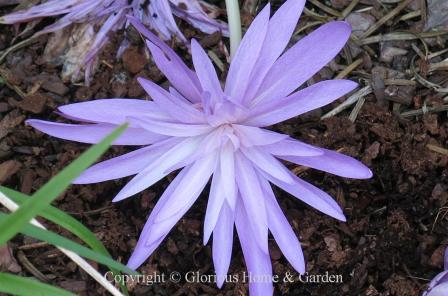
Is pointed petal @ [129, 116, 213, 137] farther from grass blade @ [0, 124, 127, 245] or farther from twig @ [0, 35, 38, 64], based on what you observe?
twig @ [0, 35, 38, 64]

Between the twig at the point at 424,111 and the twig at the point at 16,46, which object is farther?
the twig at the point at 16,46

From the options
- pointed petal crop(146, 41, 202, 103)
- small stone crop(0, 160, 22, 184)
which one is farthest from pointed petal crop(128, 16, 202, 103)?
small stone crop(0, 160, 22, 184)

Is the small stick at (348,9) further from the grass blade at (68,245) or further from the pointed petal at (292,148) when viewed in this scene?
the grass blade at (68,245)

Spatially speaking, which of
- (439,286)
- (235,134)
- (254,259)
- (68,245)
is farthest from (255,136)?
(439,286)

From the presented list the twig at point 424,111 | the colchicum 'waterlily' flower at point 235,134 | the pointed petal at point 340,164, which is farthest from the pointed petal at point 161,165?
the twig at point 424,111

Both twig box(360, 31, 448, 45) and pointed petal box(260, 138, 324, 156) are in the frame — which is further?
twig box(360, 31, 448, 45)

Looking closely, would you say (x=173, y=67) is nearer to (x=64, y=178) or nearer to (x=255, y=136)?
(x=255, y=136)
